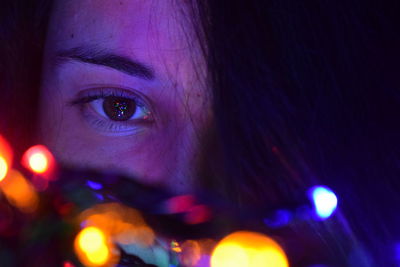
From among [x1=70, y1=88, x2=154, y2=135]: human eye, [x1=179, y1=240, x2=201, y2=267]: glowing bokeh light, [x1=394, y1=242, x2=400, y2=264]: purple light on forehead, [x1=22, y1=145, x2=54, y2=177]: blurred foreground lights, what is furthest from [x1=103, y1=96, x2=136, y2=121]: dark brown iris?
[x1=394, y1=242, x2=400, y2=264]: purple light on forehead

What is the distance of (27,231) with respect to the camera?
70 cm

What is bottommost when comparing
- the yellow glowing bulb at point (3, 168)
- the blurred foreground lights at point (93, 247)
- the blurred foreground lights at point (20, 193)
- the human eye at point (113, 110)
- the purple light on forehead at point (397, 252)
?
the purple light on forehead at point (397, 252)

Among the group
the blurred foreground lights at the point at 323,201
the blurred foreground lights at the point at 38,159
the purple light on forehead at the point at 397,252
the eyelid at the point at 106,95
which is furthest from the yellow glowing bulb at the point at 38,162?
the purple light on forehead at the point at 397,252

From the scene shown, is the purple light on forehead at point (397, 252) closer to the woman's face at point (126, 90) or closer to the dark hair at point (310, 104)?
the dark hair at point (310, 104)

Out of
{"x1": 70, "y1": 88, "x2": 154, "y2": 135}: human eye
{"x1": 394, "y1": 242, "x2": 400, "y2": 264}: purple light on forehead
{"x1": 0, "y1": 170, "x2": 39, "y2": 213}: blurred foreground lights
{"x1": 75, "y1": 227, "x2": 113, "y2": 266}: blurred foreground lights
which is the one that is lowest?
{"x1": 394, "y1": 242, "x2": 400, "y2": 264}: purple light on forehead

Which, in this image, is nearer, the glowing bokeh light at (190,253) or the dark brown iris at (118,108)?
the glowing bokeh light at (190,253)

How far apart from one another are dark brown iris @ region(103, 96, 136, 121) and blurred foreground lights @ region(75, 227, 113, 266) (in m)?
0.20

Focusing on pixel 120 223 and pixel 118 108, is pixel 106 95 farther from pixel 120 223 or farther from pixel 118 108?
pixel 120 223

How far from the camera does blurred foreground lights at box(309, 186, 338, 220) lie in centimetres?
63

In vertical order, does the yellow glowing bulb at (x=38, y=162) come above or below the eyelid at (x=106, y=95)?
below

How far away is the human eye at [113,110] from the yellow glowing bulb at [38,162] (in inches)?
3.7

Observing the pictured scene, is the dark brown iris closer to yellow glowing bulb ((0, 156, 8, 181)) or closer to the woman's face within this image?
the woman's face

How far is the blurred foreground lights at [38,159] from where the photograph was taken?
77 centimetres

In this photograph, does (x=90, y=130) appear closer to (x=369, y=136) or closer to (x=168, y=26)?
(x=168, y=26)
